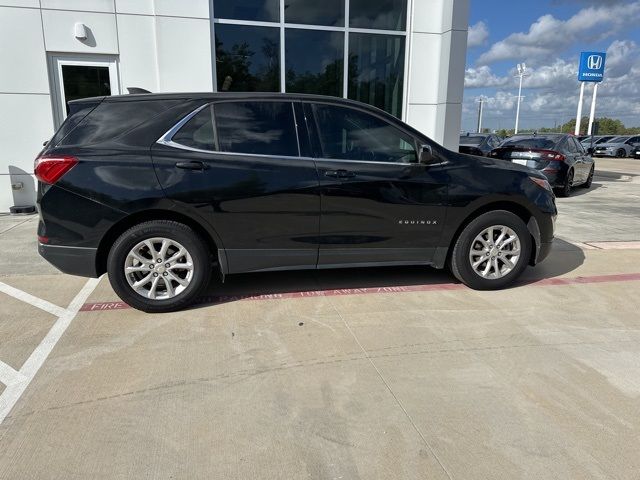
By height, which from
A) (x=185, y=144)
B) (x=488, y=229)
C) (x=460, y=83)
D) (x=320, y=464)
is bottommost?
(x=320, y=464)

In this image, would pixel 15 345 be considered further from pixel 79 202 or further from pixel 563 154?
pixel 563 154

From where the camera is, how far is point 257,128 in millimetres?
4137

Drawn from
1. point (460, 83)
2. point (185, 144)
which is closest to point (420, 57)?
point (460, 83)

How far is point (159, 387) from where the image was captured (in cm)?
299

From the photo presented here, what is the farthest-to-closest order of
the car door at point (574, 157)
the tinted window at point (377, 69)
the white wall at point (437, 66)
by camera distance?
the car door at point (574, 157)
the tinted window at point (377, 69)
the white wall at point (437, 66)

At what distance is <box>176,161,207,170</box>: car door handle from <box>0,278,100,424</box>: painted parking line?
63.0 inches

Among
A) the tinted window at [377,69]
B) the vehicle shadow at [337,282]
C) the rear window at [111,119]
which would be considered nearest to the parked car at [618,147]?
the tinted window at [377,69]

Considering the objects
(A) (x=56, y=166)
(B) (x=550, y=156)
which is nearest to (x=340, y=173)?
(A) (x=56, y=166)

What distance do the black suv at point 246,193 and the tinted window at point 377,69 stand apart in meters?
5.66

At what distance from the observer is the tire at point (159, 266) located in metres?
3.93

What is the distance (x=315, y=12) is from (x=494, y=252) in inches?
261

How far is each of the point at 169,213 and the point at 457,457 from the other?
9.40 feet

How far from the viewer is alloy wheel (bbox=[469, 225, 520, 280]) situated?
4.67 metres

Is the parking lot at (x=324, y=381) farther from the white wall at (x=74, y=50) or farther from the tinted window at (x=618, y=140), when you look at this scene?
the tinted window at (x=618, y=140)
